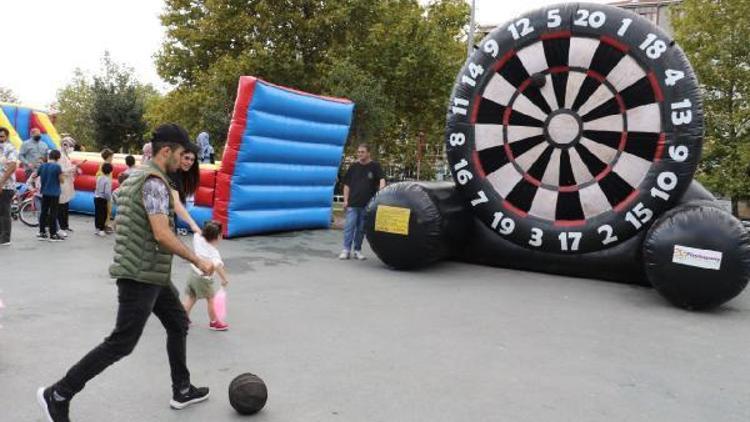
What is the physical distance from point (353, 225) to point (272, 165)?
7.20 feet

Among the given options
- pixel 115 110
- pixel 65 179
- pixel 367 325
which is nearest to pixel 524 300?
pixel 367 325

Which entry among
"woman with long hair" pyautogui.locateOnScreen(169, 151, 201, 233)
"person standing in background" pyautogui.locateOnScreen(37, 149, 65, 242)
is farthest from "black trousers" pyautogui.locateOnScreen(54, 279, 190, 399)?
"person standing in background" pyautogui.locateOnScreen(37, 149, 65, 242)

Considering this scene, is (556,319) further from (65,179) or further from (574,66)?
(65,179)

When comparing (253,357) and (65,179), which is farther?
(65,179)

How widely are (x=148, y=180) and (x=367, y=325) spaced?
2432 mm

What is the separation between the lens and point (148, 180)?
9.33 ft

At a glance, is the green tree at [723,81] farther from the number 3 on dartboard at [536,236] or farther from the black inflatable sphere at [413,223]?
the black inflatable sphere at [413,223]

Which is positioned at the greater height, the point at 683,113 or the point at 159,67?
the point at 159,67

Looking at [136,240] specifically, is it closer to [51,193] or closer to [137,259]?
[137,259]

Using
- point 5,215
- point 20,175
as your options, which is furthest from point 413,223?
point 20,175

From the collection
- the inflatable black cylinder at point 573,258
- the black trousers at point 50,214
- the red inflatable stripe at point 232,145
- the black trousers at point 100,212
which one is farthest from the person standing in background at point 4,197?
the inflatable black cylinder at point 573,258

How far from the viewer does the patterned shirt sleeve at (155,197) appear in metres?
2.81

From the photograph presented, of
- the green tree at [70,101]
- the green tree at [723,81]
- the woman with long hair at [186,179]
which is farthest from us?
the green tree at [70,101]

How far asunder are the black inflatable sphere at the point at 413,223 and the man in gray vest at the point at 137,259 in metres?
4.14
